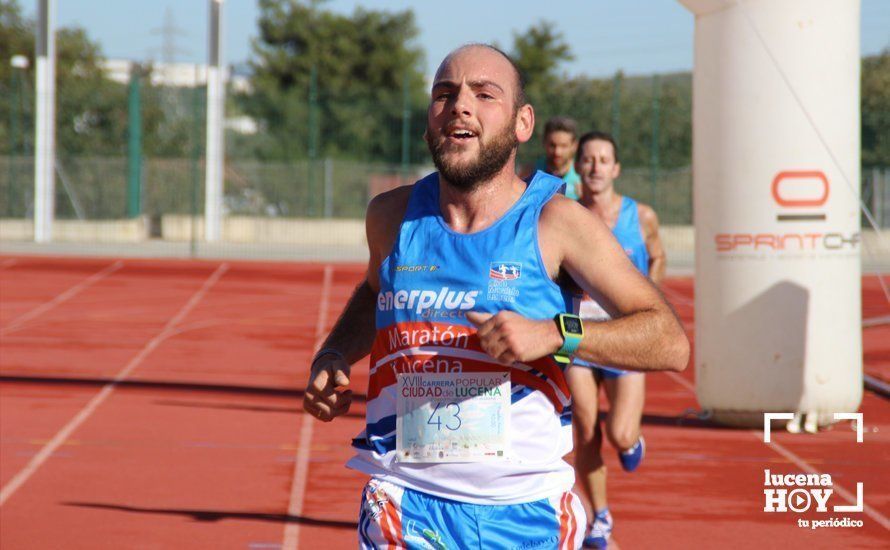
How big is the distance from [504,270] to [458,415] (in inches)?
14.2

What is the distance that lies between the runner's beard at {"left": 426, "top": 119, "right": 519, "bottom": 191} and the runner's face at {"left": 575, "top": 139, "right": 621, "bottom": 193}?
3985 mm

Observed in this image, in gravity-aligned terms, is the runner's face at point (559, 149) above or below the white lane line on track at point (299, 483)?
above

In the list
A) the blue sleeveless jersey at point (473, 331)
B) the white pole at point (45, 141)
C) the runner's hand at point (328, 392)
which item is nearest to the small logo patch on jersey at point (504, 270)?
the blue sleeveless jersey at point (473, 331)

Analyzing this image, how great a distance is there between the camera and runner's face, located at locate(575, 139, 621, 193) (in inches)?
276

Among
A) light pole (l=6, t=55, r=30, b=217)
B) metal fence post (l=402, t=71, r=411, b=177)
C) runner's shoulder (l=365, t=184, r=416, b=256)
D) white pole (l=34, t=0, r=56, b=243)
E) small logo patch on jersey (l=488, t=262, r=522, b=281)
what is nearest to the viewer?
small logo patch on jersey (l=488, t=262, r=522, b=281)

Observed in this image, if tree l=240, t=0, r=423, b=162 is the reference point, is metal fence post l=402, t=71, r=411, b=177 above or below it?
below

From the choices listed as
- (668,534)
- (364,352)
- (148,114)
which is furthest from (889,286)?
(148,114)

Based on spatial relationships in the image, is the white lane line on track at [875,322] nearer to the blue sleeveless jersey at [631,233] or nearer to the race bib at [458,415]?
the blue sleeveless jersey at [631,233]

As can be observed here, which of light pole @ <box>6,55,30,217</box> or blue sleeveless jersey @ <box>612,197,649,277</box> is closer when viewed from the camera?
blue sleeveless jersey @ <box>612,197,649,277</box>

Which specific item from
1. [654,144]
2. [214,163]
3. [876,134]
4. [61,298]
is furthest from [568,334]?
[876,134]

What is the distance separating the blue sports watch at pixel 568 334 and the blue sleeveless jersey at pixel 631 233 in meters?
4.08

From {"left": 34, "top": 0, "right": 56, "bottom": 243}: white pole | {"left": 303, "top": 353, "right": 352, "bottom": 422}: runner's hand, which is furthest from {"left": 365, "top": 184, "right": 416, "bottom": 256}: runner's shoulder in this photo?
{"left": 34, "top": 0, "right": 56, "bottom": 243}: white pole

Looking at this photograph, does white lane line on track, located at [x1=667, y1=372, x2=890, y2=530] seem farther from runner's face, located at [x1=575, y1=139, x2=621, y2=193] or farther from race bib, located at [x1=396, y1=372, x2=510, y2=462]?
race bib, located at [x1=396, y1=372, x2=510, y2=462]

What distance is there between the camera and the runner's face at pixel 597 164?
23.0ft
